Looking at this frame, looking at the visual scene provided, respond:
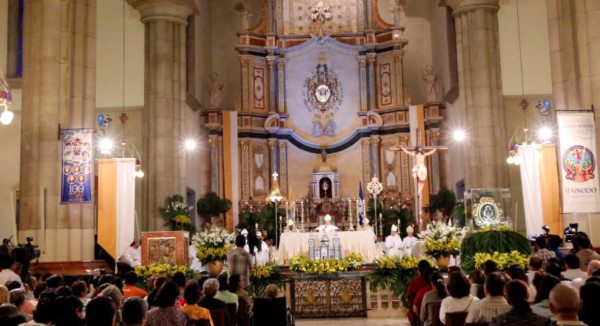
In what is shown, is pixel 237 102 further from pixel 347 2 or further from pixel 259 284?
pixel 259 284

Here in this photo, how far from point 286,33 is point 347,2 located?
2.78 meters

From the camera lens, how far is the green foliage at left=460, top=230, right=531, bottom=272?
12.1 metres

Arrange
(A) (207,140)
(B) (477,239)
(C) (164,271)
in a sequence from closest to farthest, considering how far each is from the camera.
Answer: (B) (477,239) → (C) (164,271) → (A) (207,140)

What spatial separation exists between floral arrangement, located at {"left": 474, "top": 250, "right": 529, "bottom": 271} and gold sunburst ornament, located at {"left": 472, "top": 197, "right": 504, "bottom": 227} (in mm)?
1530

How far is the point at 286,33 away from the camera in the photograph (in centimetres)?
2970

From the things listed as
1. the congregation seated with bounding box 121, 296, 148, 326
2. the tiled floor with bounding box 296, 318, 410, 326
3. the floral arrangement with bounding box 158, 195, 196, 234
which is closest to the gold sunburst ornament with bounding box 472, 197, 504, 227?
the tiled floor with bounding box 296, 318, 410, 326

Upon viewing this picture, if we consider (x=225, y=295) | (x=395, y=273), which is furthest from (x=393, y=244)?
(x=225, y=295)

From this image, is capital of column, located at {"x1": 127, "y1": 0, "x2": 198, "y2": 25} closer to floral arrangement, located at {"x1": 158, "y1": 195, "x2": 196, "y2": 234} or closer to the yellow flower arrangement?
floral arrangement, located at {"x1": 158, "y1": 195, "x2": 196, "y2": 234}

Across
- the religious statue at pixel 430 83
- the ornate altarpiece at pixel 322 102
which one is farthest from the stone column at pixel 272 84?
the religious statue at pixel 430 83

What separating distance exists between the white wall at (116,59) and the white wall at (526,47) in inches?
439

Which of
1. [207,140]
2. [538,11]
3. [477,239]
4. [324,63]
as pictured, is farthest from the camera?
[324,63]

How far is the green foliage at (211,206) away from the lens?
84.6 ft

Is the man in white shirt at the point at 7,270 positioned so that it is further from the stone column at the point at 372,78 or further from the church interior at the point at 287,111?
the stone column at the point at 372,78

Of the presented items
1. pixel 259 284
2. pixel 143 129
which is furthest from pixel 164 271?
pixel 143 129
